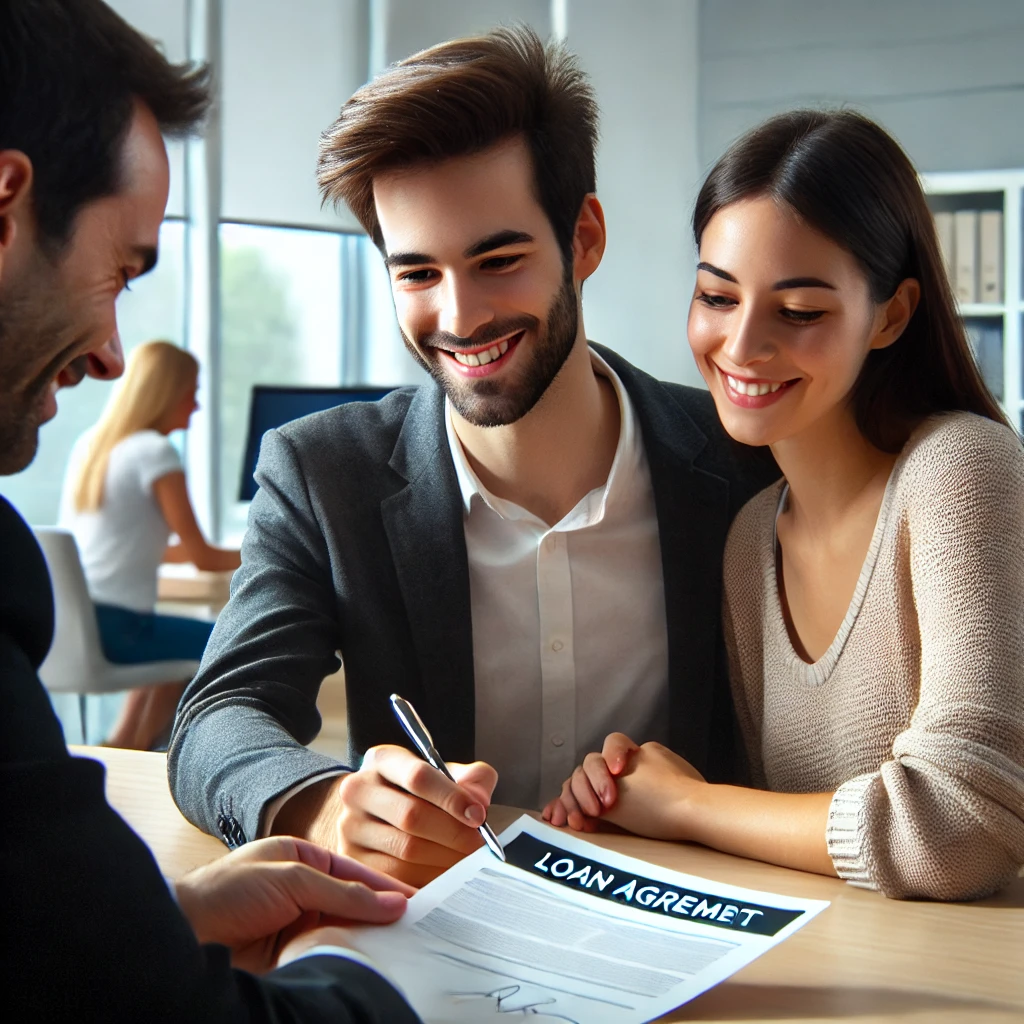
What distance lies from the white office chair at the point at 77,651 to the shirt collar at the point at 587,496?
2.35 meters

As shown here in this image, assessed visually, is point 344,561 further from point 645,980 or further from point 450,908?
point 645,980

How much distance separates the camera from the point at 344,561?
1.54 m

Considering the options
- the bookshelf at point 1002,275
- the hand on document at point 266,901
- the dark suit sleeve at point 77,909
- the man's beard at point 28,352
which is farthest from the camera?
the bookshelf at point 1002,275

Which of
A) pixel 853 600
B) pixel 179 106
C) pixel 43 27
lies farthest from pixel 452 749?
pixel 43 27

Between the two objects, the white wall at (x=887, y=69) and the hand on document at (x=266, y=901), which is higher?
the white wall at (x=887, y=69)

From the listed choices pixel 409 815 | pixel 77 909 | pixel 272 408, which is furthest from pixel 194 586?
pixel 77 909

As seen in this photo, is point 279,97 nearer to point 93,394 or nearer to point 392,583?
point 93,394

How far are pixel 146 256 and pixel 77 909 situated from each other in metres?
0.48

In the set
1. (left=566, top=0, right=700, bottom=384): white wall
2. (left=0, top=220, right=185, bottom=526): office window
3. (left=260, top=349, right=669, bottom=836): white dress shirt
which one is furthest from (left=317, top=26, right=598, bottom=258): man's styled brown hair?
(left=566, top=0, right=700, bottom=384): white wall

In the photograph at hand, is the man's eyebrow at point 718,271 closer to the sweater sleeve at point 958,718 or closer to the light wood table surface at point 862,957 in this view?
the sweater sleeve at point 958,718

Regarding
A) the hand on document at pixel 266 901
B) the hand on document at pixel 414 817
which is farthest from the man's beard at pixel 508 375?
the hand on document at pixel 266 901

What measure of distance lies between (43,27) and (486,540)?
963mm

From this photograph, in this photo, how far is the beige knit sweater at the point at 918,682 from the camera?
108 centimetres

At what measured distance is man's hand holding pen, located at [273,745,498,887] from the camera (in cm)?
110
